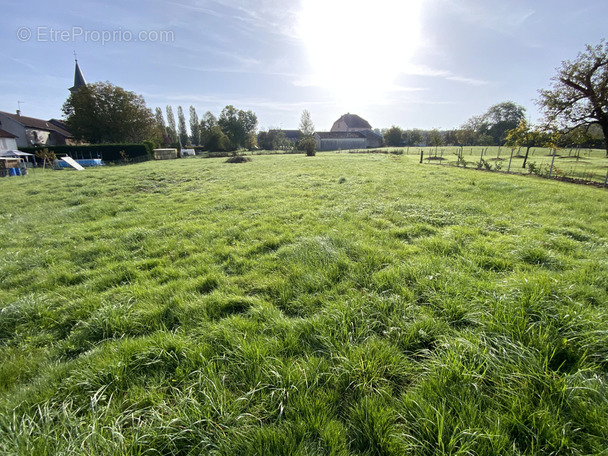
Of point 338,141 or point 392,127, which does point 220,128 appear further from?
point 392,127

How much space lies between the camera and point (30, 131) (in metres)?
42.9

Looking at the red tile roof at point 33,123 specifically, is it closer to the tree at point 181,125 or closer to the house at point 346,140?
the tree at point 181,125

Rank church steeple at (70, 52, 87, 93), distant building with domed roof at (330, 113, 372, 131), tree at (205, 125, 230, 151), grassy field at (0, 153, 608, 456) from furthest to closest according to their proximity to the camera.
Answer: distant building with domed roof at (330, 113, 372, 131)
tree at (205, 125, 230, 151)
church steeple at (70, 52, 87, 93)
grassy field at (0, 153, 608, 456)

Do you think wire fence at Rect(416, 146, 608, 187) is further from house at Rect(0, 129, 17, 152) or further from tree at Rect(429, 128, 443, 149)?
house at Rect(0, 129, 17, 152)

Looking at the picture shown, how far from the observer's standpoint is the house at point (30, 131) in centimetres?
4131

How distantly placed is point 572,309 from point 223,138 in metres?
59.8

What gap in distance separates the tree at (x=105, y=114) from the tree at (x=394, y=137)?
204ft

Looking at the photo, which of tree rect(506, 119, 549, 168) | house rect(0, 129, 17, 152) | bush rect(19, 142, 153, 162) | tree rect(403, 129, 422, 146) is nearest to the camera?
tree rect(506, 119, 549, 168)

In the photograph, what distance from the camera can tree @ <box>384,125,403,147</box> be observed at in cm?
7189

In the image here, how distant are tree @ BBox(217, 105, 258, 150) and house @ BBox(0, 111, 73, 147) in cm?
3094

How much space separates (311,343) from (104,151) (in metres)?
46.2

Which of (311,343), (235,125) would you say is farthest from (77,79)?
(311,343)

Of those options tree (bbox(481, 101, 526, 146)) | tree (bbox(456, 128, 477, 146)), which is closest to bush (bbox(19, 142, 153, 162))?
tree (bbox(456, 128, 477, 146))

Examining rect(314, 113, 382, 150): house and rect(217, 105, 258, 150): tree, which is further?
rect(314, 113, 382, 150): house
